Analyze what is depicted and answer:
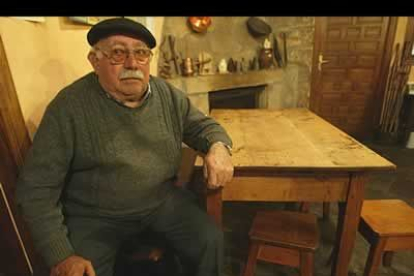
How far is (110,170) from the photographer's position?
1.00 meters

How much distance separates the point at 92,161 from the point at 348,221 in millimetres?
1064

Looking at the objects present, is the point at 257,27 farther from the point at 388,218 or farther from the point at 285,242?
the point at 285,242

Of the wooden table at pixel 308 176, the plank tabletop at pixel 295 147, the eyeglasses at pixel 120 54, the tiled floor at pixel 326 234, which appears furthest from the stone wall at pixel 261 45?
the wooden table at pixel 308 176

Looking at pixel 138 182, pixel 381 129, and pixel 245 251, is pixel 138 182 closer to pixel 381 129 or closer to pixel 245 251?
pixel 245 251

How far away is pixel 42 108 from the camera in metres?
1.24

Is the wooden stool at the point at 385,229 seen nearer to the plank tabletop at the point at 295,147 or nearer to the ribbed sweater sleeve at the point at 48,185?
the plank tabletop at the point at 295,147

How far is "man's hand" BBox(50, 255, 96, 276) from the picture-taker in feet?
2.76

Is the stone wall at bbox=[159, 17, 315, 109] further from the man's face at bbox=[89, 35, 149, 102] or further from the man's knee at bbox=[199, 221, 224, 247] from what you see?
the man's knee at bbox=[199, 221, 224, 247]

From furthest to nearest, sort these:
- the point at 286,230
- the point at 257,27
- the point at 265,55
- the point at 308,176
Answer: the point at 265,55, the point at 257,27, the point at 286,230, the point at 308,176

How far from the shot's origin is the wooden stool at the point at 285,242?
3.68 ft

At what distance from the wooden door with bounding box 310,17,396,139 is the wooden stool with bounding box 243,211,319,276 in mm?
2879

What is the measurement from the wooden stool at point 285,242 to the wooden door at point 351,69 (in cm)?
288

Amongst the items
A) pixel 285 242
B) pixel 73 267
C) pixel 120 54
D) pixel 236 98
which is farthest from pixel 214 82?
pixel 73 267
